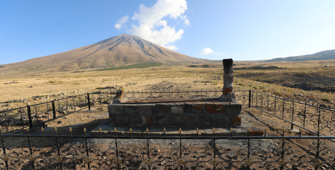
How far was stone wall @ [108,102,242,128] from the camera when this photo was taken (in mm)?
6488

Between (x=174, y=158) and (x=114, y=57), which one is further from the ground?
(x=114, y=57)

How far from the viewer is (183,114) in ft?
21.6

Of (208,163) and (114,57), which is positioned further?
(114,57)

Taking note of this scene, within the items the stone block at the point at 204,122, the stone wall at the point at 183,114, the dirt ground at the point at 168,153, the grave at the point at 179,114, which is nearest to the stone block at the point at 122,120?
the grave at the point at 179,114

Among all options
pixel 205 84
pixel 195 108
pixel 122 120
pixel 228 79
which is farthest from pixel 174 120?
pixel 205 84

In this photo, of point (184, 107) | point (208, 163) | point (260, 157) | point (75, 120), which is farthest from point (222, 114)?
point (75, 120)

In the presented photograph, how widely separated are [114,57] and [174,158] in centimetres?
19773

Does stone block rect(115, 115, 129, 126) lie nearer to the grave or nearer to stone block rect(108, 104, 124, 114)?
the grave

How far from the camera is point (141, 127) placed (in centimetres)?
671

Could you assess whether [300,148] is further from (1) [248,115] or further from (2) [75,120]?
(2) [75,120]

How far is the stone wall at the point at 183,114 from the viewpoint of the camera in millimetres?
6488

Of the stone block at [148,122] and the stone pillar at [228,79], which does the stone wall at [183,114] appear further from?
the stone pillar at [228,79]

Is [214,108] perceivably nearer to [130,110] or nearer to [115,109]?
[130,110]

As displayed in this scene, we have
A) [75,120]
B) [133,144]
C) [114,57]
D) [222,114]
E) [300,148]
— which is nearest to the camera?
[300,148]
